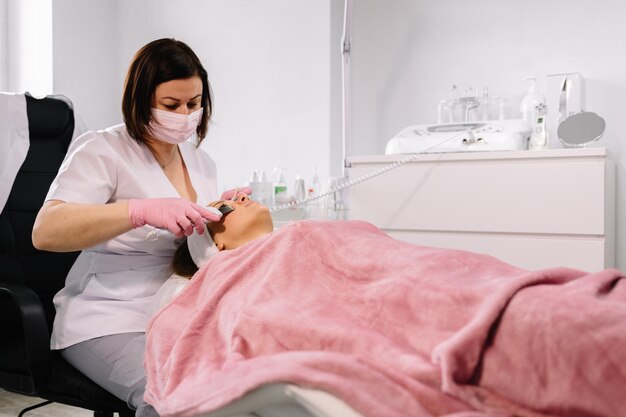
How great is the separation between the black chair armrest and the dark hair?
1.42 ft

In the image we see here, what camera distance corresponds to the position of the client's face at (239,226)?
123cm

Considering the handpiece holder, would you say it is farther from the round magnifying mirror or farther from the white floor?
the white floor

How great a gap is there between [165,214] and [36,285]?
52 centimetres

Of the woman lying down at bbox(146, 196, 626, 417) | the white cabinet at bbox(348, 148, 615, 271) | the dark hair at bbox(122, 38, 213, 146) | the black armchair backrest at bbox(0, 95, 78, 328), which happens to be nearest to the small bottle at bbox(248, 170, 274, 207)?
the white cabinet at bbox(348, 148, 615, 271)

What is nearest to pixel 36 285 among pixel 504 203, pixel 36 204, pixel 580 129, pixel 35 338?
pixel 36 204

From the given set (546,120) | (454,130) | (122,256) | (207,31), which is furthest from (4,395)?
(546,120)

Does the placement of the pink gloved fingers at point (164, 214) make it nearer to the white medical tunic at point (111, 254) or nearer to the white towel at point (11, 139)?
the white medical tunic at point (111, 254)

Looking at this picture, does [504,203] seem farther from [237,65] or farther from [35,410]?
[35,410]

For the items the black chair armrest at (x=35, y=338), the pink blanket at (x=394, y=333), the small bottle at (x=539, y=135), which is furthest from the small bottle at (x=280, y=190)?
the pink blanket at (x=394, y=333)

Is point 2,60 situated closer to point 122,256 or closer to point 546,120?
point 122,256

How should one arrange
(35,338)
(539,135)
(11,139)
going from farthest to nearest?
(539,135) < (11,139) < (35,338)

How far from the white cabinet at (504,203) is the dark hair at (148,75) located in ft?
3.17

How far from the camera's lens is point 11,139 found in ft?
4.51

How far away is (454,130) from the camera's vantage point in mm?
2080
